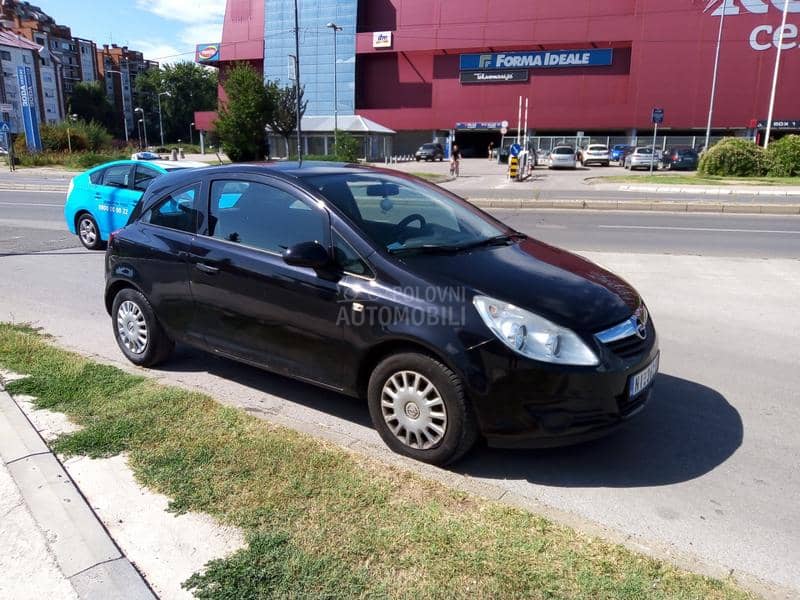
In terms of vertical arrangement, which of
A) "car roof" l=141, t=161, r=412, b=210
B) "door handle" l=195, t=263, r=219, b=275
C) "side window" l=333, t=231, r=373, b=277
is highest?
"car roof" l=141, t=161, r=412, b=210

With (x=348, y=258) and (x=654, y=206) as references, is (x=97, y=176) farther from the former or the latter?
(x=654, y=206)

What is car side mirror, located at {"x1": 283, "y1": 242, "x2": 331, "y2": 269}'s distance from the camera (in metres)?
3.63

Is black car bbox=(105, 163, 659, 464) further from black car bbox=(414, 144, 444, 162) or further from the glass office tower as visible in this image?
the glass office tower

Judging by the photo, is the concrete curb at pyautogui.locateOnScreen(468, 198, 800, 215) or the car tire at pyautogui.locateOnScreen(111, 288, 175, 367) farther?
the concrete curb at pyautogui.locateOnScreen(468, 198, 800, 215)

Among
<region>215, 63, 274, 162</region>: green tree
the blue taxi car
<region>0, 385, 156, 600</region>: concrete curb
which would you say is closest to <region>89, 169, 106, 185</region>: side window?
the blue taxi car

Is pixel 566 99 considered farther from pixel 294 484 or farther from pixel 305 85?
pixel 294 484

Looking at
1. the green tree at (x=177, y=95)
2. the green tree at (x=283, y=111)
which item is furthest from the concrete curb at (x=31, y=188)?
the green tree at (x=177, y=95)

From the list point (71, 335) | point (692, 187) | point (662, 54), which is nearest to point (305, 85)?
point (662, 54)

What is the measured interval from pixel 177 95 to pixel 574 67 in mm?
82561

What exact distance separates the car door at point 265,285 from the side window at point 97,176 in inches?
297

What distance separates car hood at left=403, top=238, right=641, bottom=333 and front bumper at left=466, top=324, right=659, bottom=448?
26 cm

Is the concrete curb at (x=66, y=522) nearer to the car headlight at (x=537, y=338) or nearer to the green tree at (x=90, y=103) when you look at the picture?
the car headlight at (x=537, y=338)

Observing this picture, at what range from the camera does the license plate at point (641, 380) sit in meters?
3.39

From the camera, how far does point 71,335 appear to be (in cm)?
595
